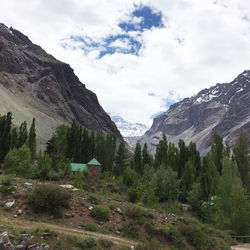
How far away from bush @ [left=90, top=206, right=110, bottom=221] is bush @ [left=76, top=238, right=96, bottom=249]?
9.70 ft

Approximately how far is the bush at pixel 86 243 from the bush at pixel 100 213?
9.70 feet

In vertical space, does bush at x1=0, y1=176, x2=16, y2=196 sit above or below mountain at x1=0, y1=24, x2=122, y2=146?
below

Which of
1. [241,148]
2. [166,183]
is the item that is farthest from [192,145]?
[166,183]

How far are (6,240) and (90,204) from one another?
5.93 m

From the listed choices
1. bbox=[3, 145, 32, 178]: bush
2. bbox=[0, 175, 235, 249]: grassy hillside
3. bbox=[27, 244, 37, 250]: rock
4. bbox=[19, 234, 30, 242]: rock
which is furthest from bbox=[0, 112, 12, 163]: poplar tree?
bbox=[27, 244, 37, 250]: rock

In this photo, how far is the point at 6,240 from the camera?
799 centimetres

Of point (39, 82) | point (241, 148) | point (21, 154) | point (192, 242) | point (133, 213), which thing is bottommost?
point (192, 242)

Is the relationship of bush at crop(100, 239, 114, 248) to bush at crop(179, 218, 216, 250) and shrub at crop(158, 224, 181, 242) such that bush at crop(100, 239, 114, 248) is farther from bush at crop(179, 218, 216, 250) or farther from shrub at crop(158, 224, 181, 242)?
bush at crop(179, 218, 216, 250)

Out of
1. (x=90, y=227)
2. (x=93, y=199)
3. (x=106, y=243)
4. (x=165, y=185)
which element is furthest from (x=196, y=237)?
(x=165, y=185)

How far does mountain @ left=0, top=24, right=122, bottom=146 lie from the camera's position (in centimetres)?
11319

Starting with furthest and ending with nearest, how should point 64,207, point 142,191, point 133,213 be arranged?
point 142,191 → point 133,213 → point 64,207

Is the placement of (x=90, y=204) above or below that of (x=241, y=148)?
below

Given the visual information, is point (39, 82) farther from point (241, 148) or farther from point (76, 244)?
point (76, 244)

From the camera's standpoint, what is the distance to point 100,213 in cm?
1262
